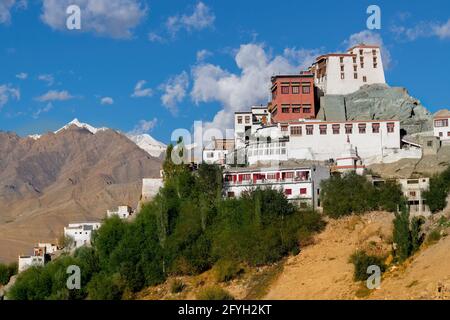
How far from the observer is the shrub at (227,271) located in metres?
55.9

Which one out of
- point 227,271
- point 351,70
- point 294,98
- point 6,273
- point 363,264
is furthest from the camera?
point 6,273

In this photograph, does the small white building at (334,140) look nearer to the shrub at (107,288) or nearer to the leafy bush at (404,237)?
the leafy bush at (404,237)

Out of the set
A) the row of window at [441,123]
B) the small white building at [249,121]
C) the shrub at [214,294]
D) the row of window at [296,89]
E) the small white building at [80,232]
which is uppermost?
the row of window at [296,89]

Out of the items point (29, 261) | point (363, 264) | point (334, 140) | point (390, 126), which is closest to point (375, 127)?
point (390, 126)

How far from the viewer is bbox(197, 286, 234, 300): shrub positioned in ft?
172

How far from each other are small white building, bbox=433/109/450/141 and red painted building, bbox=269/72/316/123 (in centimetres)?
1132

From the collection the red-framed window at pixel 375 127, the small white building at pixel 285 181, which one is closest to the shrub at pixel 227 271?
the small white building at pixel 285 181

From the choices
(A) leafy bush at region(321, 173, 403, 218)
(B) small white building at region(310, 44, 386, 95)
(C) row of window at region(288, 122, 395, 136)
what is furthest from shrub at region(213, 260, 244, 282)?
(B) small white building at region(310, 44, 386, 95)

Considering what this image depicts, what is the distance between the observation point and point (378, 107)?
247 feet

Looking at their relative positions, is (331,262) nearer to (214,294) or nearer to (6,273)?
(214,294)

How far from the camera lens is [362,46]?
261ft

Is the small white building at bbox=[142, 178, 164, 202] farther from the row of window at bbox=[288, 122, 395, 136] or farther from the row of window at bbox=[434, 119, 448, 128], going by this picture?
the row of window at bbox=[434, 119, 448, 128]

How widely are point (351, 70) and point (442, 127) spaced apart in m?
13.8

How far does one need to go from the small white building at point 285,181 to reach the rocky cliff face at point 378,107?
1255cm
